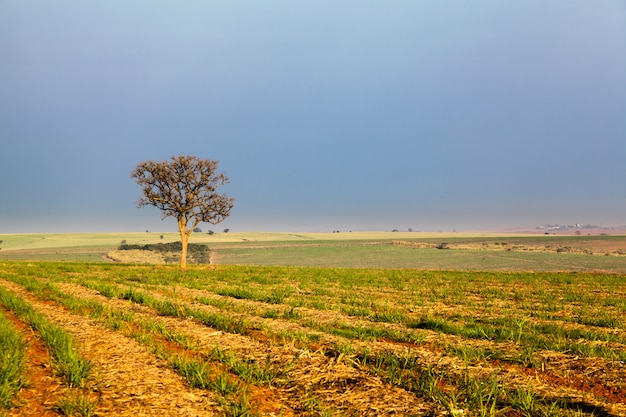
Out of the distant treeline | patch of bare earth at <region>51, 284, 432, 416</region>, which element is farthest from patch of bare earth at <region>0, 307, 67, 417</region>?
the distant treeline

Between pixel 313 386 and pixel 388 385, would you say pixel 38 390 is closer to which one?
pixel 313 386

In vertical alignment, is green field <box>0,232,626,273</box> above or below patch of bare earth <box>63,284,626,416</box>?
below

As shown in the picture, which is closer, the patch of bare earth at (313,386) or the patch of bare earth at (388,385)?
the patch of bare earth at (313,386)

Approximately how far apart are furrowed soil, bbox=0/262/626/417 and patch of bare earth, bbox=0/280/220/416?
20 mm

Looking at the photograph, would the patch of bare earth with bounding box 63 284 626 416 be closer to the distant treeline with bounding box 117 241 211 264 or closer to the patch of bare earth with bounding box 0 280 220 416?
the patch of bare earth with bounding box 0 280 220 416

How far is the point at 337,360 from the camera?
6434 mm

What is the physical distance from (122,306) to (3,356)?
20.8ft

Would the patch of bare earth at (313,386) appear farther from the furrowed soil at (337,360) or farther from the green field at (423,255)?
the green field at (423,255)

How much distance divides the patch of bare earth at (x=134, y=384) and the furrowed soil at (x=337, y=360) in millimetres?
20

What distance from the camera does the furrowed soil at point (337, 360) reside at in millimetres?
4871

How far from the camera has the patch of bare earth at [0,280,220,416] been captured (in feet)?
15.6

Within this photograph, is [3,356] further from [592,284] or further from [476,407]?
[592,284]

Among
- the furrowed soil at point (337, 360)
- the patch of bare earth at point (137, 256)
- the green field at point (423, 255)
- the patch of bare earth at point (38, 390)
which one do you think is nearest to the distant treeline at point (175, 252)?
the patch of bare earth at point (137, 256)

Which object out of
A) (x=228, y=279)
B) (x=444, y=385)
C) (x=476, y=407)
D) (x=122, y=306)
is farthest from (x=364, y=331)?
(x=228, y=279)
